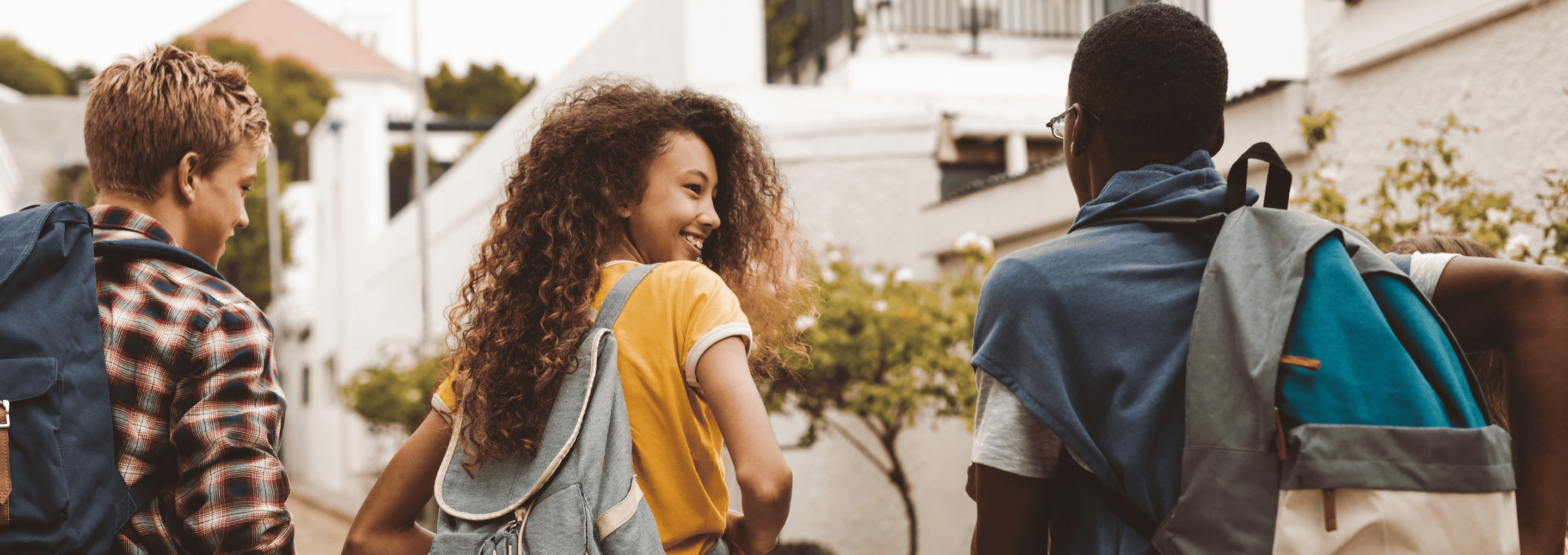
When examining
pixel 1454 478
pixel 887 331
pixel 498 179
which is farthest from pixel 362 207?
pixel 1454 478

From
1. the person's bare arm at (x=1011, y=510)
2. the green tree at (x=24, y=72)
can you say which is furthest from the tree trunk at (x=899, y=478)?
the green tree at (x=24, y=72)

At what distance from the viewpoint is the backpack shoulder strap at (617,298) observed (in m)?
1.80

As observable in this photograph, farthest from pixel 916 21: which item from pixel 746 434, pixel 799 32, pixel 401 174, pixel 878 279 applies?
pixel 401 174

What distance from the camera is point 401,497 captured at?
190 centimetres

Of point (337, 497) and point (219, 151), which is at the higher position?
point (219, 151)

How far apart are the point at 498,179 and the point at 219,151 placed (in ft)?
31.5

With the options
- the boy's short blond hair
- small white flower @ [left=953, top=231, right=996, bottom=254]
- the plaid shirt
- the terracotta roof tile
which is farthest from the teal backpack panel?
the terracotta roof tile

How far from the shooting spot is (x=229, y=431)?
72.3 inches

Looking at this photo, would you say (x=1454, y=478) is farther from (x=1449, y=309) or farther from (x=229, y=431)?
(x=229, y=431)

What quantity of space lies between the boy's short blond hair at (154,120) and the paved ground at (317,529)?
8903 mm

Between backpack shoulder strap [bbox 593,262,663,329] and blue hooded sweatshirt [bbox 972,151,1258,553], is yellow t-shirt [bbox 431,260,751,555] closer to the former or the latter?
backpack shoulder strap [bbox 593,262,663,329]

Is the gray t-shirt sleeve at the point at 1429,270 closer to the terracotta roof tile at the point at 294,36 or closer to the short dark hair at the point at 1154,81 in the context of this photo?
the short dark hair at the point at 1154,81

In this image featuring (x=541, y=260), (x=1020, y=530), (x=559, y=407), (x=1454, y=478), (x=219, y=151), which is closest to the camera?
(x=1454, y=478)

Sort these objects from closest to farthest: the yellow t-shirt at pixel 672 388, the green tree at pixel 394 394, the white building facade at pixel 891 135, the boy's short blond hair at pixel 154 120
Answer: the yellow t-shirt at pixel 672 388
the boy's short blond hair at pixel 154 120
the white building facade at pixel 891 135
the green tree at pixel 394 394
